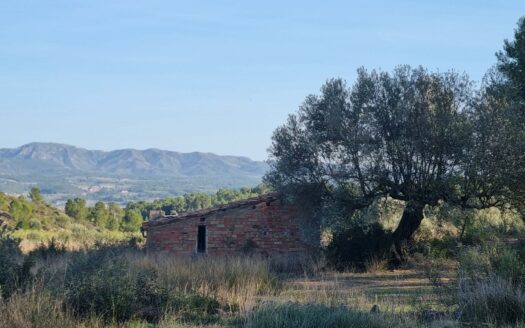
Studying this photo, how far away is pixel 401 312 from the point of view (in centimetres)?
1242

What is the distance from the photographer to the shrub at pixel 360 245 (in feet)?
89.5

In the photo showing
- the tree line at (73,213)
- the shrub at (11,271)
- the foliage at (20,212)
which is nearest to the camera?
the shrub at (11,271)

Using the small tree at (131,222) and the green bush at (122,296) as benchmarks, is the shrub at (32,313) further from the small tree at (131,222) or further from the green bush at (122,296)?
the small tree at (131,222)

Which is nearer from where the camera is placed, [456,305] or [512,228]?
[456,305]

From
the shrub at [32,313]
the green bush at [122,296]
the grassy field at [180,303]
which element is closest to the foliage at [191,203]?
the grassy field at [180,303]

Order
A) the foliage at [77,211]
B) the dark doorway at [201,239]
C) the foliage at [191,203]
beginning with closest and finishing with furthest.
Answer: the dark doorway at [201,239], the foliage at [77,211], the foliage at [191,203]

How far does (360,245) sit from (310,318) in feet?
55.4

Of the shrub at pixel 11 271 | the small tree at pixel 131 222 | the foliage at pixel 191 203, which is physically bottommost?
the small tree at pixel 131 222

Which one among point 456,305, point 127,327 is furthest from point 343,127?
point 127,327

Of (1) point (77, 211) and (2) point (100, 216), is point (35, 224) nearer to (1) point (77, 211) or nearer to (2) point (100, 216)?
(2) point (100, 216)

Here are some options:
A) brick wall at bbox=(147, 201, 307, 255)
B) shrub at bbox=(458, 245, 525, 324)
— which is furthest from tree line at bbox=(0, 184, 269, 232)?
shrub at bbox=(458, 245, 525, 324)

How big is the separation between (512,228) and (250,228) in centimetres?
1278

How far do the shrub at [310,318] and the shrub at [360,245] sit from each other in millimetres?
15875

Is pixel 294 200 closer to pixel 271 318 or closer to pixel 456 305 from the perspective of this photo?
pixel 456 305
